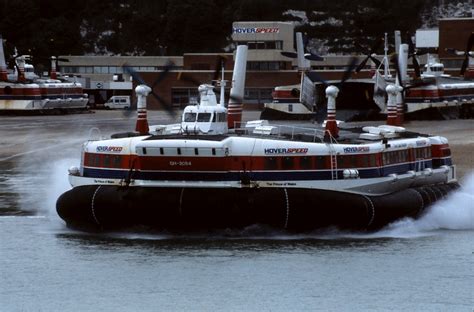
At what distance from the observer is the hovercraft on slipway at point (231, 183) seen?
36.0 meters

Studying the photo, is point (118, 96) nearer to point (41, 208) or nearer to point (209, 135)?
point (41, 208)

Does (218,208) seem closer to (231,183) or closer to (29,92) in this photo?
(231,183)

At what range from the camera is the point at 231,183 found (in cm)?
3644

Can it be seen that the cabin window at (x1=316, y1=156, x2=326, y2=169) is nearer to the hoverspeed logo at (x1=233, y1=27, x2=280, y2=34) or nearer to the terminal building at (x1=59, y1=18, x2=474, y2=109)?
the terminal building at (x1=59, y1=18, x2=474, y2=109)

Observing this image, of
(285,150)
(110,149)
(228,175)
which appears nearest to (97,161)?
(110,149)

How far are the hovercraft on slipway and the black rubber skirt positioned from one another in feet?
0.08

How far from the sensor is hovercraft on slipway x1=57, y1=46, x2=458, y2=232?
36031 millimetres

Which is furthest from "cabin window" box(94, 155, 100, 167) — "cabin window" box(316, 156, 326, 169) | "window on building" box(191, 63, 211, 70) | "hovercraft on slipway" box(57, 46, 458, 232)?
"window on building" box(191, 63, 211, 70)

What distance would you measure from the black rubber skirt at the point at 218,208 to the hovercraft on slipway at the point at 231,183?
0.03 metres

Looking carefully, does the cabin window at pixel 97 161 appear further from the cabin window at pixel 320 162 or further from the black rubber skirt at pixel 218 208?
the cabin window at pixel 320 162

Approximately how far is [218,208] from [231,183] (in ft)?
3.07

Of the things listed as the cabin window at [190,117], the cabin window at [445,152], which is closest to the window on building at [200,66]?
the cabin window at [445,152]

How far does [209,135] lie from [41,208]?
27.5 ft

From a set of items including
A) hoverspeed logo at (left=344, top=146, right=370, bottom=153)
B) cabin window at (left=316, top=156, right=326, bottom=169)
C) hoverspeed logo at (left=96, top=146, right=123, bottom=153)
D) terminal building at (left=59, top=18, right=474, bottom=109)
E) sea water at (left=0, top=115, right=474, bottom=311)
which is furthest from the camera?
terminal building at (left=59, top=18, right=474, bottom=109)
